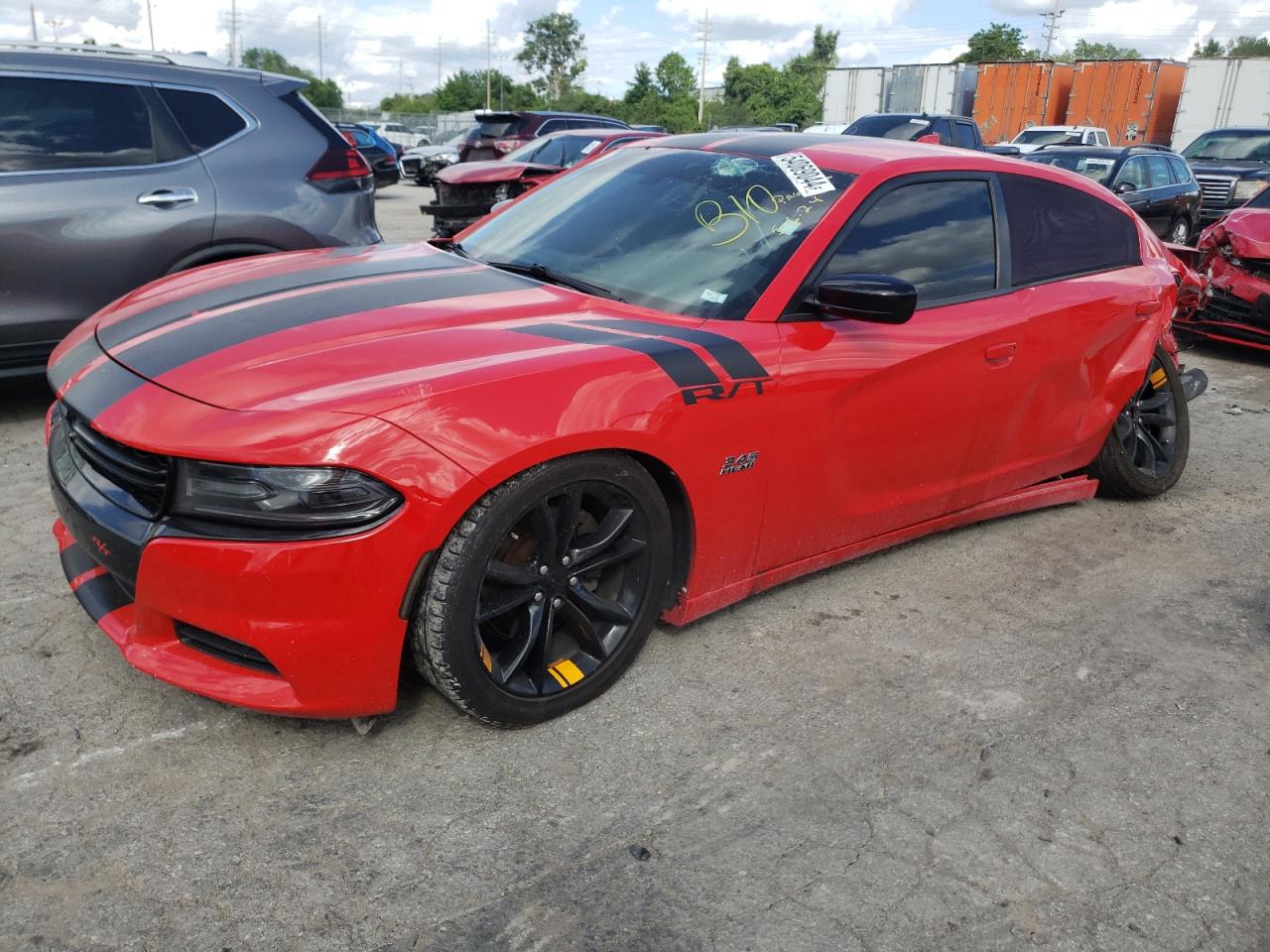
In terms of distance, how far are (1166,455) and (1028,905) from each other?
10.5ft

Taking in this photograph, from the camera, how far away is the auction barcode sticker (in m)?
3.23

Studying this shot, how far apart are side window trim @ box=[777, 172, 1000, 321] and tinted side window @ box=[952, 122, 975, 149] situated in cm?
1187

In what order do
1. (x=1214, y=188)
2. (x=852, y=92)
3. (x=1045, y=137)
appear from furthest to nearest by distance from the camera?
(x=852, y=92) → (x=1045, y=137) → (x=1214, y=188)

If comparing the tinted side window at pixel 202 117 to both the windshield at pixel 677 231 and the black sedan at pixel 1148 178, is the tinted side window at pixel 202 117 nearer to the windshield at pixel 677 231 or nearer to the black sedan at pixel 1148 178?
the windshield at pixel 677 231

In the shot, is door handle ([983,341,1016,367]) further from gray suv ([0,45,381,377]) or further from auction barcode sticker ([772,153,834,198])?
gray suv ([0,45,381,377])

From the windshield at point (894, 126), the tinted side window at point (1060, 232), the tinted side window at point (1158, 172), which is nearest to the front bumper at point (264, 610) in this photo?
the tinted side window at point (1060, 232)

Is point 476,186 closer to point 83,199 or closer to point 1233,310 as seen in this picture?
point 83,199

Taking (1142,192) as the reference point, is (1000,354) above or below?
below

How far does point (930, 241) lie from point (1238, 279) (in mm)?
5310

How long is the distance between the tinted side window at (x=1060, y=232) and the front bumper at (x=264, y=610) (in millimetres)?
2559

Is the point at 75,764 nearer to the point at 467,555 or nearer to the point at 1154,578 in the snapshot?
the point at 467,555

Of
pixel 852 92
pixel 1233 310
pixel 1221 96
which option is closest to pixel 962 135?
pixel 1233 310

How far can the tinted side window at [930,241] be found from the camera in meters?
3.21

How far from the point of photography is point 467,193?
30.6ft
